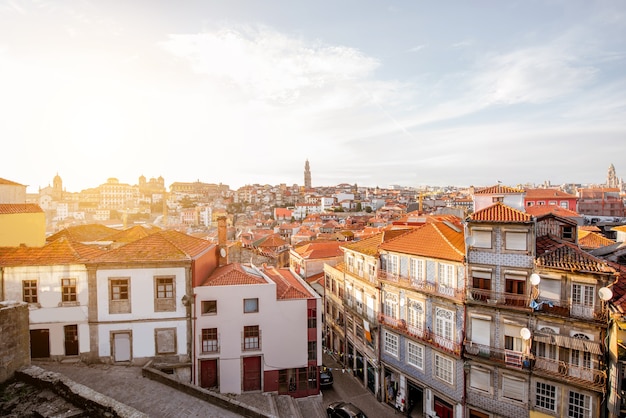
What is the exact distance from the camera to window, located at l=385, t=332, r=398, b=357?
2382cm

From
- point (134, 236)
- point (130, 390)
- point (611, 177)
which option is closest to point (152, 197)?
point (134, 236)

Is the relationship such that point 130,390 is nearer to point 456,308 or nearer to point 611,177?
point 456,308

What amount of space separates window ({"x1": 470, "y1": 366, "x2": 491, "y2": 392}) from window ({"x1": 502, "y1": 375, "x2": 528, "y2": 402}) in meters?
0.75

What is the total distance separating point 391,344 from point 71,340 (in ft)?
62.2

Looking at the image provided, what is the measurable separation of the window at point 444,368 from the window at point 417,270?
14.7 feet

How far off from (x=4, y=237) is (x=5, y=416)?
15.3m

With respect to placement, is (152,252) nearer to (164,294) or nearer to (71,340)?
(164,294)

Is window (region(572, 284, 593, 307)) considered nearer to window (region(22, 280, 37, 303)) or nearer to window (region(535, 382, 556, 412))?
window (region(535, 382, 556, 412))

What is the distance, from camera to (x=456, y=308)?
20.2 m

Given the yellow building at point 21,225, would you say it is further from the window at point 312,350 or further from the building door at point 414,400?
the building door at point 414,400

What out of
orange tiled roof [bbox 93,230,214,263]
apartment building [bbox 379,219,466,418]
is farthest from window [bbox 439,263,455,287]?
orange tiled roof [bbox 93,230,214,263]

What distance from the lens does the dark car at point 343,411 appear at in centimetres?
1986

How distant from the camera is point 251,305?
21609mm

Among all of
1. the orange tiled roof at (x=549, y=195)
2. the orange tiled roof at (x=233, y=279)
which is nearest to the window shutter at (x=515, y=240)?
the orange tiled roof at (x=233, y=279)
